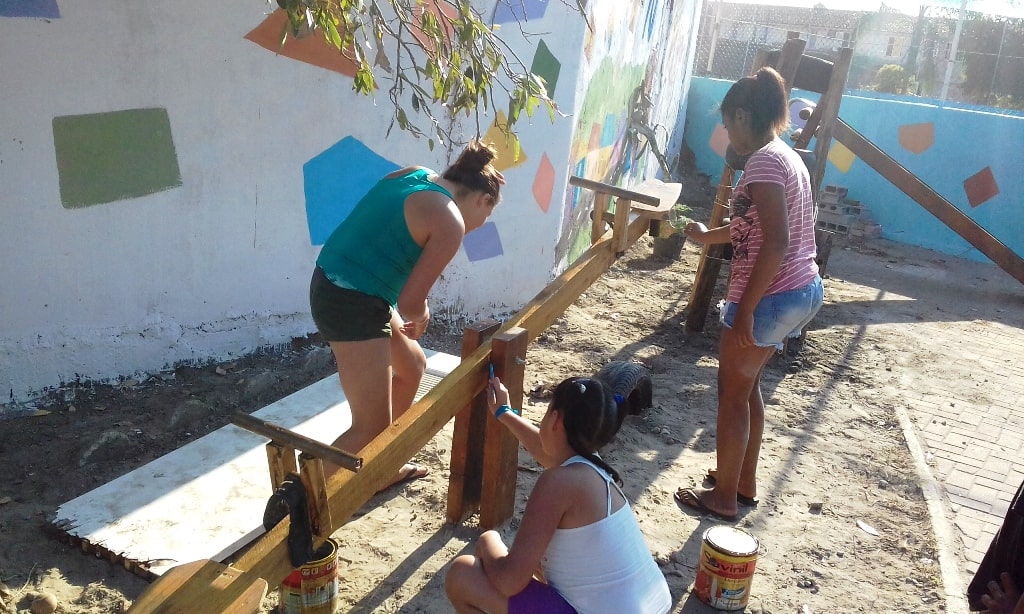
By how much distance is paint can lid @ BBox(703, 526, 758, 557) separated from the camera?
291 cm

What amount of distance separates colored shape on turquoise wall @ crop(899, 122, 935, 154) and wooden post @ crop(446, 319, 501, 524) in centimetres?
950

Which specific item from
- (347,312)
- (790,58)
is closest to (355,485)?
(347,312)

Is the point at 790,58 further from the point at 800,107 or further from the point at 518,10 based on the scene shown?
the point at 800,107

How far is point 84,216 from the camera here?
149 inches

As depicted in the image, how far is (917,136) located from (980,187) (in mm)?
1047

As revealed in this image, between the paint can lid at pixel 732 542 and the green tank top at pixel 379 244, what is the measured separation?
1467mm

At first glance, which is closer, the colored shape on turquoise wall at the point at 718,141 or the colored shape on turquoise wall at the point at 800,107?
the colored shape on turquoise wall at the point at 800,107

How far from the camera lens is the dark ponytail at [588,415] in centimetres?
225

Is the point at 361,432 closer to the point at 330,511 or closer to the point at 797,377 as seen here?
the point at 330,511

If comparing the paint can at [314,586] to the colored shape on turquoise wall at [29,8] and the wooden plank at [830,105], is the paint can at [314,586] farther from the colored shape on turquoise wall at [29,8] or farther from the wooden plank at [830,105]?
the wooden plank at [830,105]

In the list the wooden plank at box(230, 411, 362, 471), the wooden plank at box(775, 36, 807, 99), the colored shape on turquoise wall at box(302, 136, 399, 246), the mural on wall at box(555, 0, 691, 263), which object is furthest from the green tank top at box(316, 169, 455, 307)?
the wooden plank at box(775, 36, 807, 99)

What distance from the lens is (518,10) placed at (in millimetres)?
5516

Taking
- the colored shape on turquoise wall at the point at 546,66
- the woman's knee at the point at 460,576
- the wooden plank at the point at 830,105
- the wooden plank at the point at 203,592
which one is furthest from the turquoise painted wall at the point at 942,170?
the wooden plank at the point at 203,592

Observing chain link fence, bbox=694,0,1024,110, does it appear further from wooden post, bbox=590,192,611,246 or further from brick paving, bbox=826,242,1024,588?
wooden post, bbox=590,192,611,246
